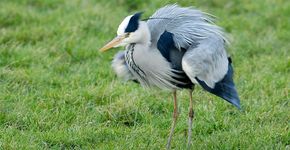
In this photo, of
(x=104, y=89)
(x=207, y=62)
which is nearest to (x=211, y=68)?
(x=207, y=62)

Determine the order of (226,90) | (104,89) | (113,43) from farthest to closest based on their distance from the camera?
(104,89), (226,90), (113,43)

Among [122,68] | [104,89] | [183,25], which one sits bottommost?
[104,89]

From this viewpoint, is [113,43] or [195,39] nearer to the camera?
[113,43]

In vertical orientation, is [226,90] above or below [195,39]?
below

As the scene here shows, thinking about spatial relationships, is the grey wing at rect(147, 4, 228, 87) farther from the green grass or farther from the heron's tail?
the green grass

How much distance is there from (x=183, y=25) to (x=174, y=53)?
0.25 metres

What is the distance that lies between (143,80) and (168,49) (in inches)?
11.6

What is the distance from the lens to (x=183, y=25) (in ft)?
16.0

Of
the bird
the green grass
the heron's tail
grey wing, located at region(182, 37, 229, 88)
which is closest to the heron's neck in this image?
the bird

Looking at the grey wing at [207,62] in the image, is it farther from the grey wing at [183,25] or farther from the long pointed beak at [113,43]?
the long pointed beak at [113,43]

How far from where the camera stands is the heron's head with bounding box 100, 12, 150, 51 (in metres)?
4.57

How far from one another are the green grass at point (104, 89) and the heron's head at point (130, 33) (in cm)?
75

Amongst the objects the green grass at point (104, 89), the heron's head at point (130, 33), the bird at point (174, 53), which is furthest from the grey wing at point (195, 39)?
the green grass at point (104, 89)

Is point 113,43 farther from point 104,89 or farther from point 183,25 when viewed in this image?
point 104,89
